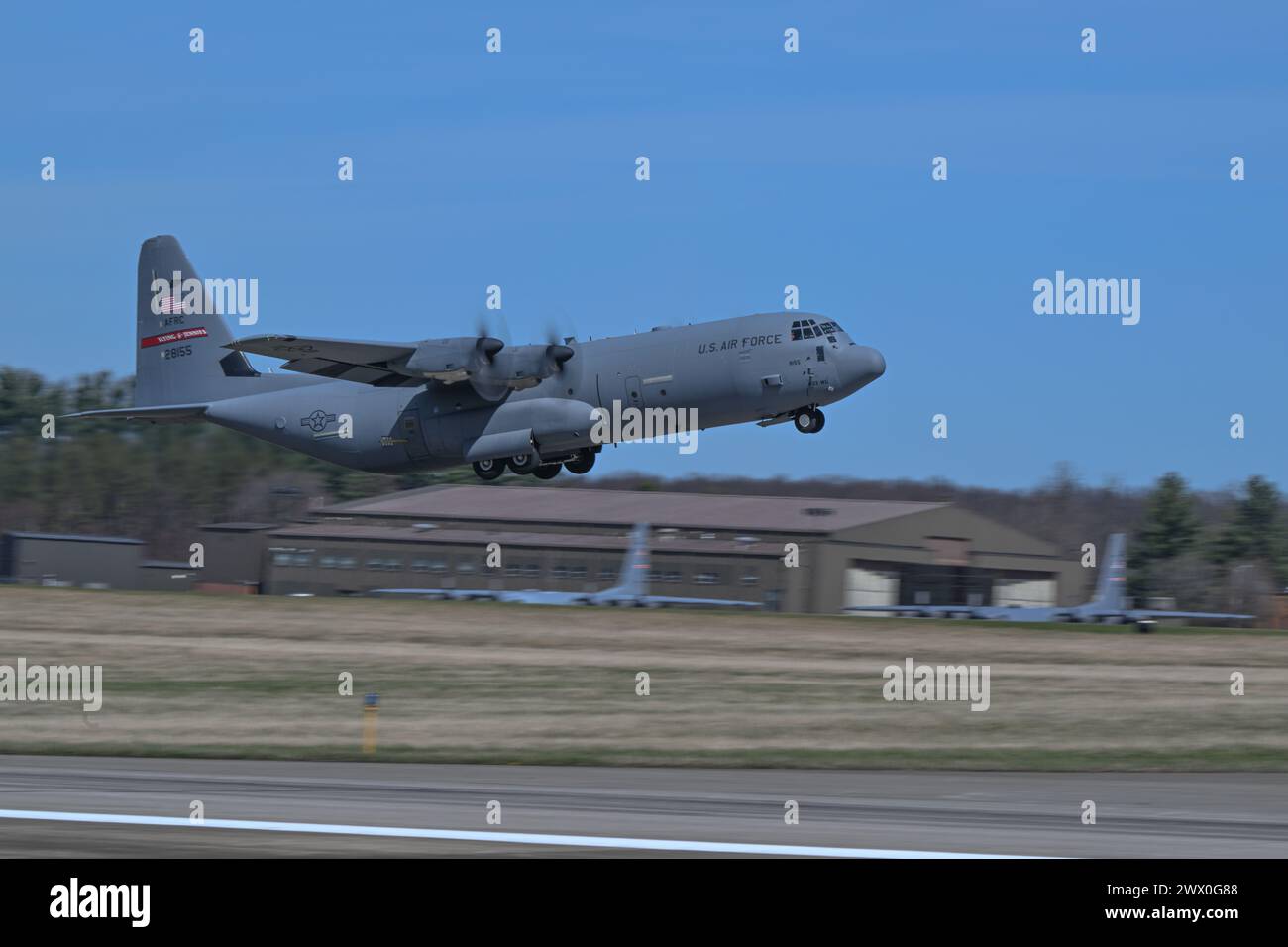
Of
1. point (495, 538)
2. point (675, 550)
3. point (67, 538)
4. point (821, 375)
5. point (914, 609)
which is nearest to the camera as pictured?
point (821, 375)

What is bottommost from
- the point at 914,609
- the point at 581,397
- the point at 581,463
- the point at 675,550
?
the point at 914,609

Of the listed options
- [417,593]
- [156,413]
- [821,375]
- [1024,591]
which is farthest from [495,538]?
[821,375]

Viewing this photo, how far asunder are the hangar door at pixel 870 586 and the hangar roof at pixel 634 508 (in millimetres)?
2299

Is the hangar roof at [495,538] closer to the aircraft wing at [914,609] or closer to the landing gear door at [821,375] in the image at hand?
the aircraft wing at [914,609]

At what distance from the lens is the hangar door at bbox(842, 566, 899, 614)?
71.2 metres

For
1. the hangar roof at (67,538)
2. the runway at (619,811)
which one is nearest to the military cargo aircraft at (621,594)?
the hangar roof at (67,538)

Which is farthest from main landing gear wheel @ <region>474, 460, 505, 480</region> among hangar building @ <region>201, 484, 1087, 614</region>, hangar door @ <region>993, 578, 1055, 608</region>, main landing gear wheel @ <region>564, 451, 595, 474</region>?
hangar door @ <region>993, 578, 1055, 608</region>

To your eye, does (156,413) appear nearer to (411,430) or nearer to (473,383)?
(411,430)

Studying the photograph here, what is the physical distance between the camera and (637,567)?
66625mm

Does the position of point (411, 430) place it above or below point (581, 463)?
above

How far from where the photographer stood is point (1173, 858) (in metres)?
17.2

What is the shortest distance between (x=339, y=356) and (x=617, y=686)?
492 inches
